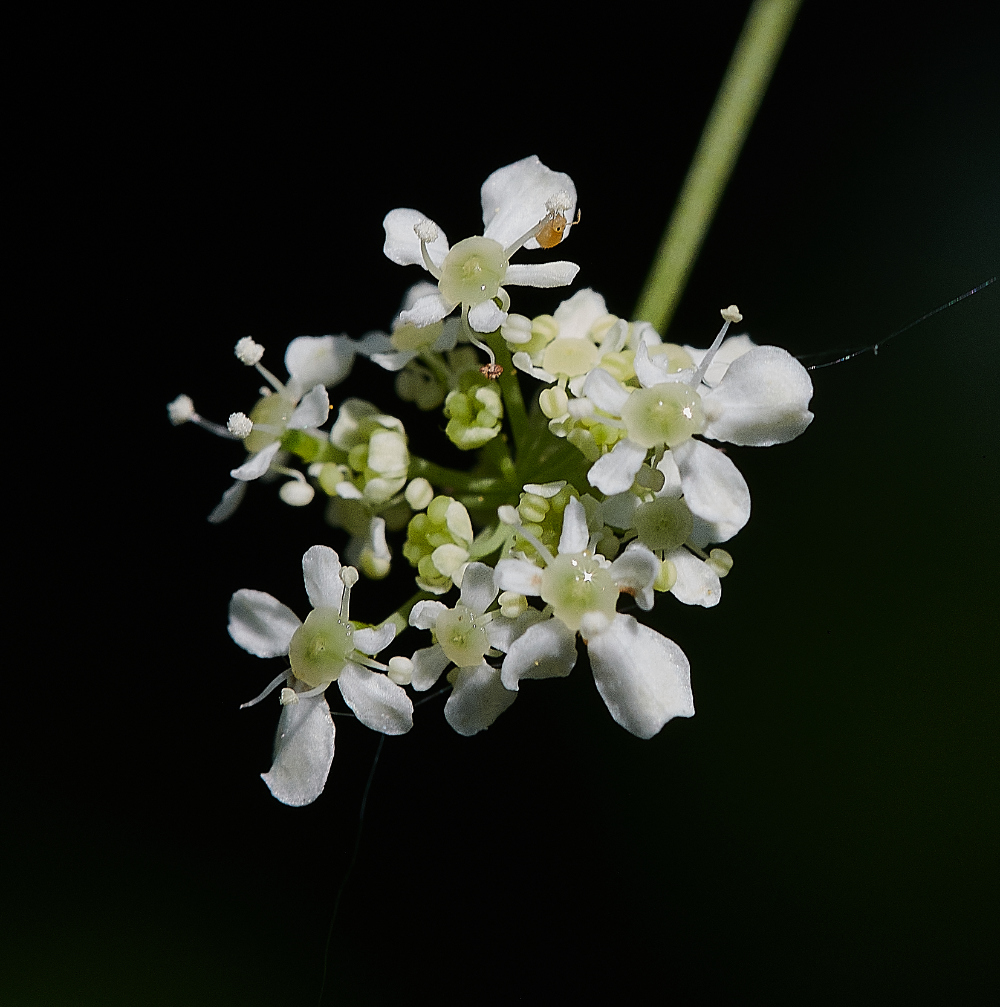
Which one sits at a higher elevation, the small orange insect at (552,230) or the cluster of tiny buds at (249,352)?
the small orange insect at (552,230)

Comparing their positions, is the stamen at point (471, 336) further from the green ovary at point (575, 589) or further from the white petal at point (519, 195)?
the green ovary at point (575, 589)

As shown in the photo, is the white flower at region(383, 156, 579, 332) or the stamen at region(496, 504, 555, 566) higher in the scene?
the white flower at region(383, 156, 579, 332)

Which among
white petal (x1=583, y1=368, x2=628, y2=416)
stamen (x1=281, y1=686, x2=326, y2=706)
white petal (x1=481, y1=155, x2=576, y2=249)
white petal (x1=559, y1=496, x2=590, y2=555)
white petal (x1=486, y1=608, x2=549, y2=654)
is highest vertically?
white petal (x1=481, y1=155, x2=576, y2=249)

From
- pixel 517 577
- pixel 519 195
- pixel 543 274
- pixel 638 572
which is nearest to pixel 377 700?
pixel 517 577

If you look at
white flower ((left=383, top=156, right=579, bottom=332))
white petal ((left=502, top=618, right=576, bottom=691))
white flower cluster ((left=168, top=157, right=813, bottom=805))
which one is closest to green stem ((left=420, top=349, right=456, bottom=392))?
white flower cluster ((left=168, top=157, right=813, bottom=805))

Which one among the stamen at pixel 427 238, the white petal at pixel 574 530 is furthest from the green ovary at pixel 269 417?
the white petal at pixel 574 530

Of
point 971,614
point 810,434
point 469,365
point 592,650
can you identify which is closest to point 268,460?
point 469,365

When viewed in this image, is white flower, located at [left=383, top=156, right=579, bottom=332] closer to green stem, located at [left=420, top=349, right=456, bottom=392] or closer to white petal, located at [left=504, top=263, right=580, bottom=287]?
white petal, located at [left=504, top=263, right=580, bottom=287]

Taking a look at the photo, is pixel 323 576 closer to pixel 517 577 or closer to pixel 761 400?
pixel 517 577
